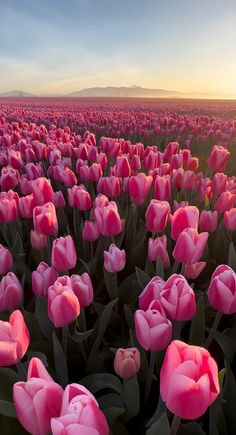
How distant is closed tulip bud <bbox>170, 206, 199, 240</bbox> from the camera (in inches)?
82.3

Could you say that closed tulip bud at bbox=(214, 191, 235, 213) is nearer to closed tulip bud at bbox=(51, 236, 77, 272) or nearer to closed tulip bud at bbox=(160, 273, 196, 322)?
closed tulip bud at bbox=(51, 236, 77, 272)

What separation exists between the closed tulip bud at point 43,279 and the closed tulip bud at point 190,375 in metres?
1.06

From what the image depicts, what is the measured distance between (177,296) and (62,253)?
2.30 ft

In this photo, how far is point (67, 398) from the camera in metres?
0.88

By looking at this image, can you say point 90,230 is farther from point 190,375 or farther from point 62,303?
point 190,375

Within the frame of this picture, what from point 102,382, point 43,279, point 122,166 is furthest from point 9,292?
point 122,166

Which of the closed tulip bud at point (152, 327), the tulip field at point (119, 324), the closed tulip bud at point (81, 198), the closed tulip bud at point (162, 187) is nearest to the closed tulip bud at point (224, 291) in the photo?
the tulip field at point (119, 324)

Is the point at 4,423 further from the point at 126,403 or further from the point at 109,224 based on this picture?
the point at 109,224

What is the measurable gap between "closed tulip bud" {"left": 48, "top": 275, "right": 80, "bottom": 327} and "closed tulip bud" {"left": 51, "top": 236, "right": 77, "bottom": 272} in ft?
1.24

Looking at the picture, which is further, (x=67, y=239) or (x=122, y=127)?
(x=122, y=127)

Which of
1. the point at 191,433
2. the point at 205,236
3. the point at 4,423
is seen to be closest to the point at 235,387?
the point at 191,433

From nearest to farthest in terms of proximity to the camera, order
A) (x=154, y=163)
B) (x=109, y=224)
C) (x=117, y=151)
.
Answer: (x=109, y=224) → (x=154, y=163) → (x=117, y=151)

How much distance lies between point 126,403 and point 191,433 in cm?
26

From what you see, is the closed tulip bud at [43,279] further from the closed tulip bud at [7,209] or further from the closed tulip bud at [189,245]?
the closed tulip bud at [7,209]
